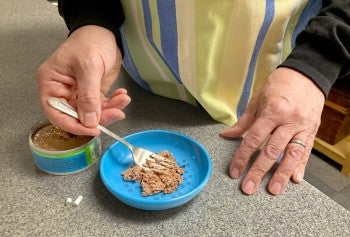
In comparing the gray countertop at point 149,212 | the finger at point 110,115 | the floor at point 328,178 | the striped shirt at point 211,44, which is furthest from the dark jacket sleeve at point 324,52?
the floor at point 328,178

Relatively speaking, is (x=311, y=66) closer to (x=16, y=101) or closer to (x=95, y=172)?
(x=95, y=172)

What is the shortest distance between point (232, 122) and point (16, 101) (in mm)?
410

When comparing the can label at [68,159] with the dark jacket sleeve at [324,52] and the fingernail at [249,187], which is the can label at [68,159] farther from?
the dark jacket sleeve at [324,52]

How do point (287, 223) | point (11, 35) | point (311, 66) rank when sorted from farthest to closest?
point (11, 35)
point (311, 66)
point (287, 223)

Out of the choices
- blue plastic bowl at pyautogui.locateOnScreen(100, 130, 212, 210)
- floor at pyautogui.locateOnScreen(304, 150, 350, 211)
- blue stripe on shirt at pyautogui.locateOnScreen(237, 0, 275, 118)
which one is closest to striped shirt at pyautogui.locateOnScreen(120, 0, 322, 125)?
blue stripe on shirt at pyautogui.locateOnScreen(237, 0, 275, 118)

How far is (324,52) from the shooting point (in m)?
0.57

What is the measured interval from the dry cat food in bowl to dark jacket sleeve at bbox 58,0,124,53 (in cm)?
19

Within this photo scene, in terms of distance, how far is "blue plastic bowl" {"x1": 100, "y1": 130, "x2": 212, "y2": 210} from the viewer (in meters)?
0.45

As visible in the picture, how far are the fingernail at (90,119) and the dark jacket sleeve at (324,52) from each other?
1.00 feet

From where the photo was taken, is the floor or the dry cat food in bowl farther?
the floor

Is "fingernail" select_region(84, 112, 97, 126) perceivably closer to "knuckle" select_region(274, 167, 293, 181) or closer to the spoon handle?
the spoon handle

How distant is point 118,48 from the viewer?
662 mm

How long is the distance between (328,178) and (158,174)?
3.72 ft

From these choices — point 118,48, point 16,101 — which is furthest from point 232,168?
point 16,101
